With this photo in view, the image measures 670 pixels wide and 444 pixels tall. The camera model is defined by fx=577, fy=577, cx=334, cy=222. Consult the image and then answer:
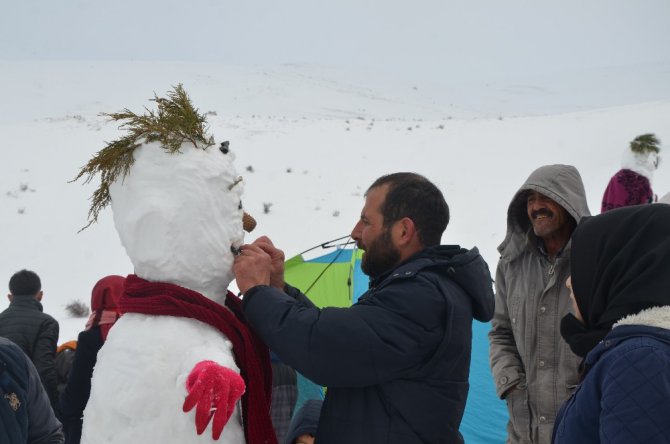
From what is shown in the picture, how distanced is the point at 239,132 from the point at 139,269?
1848 centimetres

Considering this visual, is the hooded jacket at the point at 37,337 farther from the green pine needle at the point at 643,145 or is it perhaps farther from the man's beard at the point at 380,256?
the green pine needle at the point at 643,145

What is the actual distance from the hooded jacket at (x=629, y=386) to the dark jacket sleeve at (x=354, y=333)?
453 mm

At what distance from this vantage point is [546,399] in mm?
2586

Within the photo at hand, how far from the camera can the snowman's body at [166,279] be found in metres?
1.64

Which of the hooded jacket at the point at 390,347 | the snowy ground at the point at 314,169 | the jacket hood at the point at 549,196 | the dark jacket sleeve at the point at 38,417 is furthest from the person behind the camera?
the snowy ground at the point at 314,169

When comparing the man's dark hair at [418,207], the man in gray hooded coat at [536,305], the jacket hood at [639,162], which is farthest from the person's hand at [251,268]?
the jacket hood at [639,162]

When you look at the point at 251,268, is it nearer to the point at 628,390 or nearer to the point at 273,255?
the point at 273,255

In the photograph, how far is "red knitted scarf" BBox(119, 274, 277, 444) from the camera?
1727 millimetres

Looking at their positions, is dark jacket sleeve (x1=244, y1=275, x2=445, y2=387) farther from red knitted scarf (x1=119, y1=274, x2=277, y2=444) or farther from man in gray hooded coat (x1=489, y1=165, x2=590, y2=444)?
man in gray hooded coat (x1=489, y1=165, x2=590, y2=444)

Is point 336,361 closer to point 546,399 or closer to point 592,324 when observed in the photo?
point 592,324

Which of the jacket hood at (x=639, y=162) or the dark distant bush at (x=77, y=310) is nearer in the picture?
the jacket hood at (x=639, y=162)

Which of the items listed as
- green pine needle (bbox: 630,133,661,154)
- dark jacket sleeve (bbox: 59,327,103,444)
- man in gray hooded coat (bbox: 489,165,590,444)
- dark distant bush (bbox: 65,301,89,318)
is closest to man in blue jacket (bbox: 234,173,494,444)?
man in gray hooded coat (bbox: 489,165,590,444)

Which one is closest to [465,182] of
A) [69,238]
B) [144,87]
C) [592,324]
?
[69,238]

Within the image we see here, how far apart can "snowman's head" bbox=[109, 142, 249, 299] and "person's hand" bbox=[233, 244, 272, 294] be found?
6 centimetres
